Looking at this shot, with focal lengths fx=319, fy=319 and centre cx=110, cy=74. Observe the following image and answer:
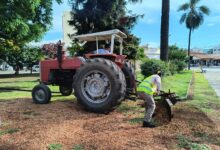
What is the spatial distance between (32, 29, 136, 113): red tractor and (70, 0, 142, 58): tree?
16.0 meters

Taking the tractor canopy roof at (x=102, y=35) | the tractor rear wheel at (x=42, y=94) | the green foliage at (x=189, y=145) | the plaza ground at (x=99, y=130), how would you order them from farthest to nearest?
the tractor rear wheel at (x=42, y=94)
the tractor canopy roof at (x=102, y=35)
the plaza ground at (x=99, y=130)
the green foliage at (x=189, y=145)

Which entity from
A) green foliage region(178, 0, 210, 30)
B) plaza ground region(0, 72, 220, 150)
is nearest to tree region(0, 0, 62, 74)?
plaza ground region(0, 72, 220, 150)

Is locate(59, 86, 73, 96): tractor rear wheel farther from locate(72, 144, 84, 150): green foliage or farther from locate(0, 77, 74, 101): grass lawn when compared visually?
locate(72, 144, 84, 150): green foliage

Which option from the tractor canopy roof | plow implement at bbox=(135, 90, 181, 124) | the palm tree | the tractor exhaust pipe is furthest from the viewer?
the palm tree

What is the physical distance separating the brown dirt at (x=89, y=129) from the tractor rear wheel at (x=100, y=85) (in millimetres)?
298

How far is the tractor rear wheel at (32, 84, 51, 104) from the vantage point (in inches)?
386

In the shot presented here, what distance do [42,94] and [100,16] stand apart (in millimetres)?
16720

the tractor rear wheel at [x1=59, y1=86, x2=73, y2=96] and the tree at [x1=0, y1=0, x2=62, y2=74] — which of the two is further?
the tree at [x1=0, y1=0, x2=62, y2=74]

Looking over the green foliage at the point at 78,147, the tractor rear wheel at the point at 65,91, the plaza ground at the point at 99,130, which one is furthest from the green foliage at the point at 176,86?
the green foliage at the point at 78,147

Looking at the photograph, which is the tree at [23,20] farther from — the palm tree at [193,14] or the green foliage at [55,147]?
the palm tree at [193,14]

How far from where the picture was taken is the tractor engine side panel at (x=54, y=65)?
9680mm

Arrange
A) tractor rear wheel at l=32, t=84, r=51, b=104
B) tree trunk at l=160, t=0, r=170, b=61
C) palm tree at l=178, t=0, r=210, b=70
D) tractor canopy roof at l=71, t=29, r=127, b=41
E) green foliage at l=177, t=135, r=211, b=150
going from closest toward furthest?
green foliage at l=177, t=135, r=211, b=150
tractor canopy roof at l=71, t=29, r=127, b=41
tractor rear wheel at l=32, t=84, r=51, b=104
tree trunk at l=160, t=0, r=170, b=61
palm tree at l=178, t=0, r=210, b=70

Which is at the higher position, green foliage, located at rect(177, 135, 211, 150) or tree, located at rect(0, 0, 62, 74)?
tree, located at rect(0, 0, 62, 74)

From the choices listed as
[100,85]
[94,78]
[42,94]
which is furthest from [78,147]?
[42,94]
